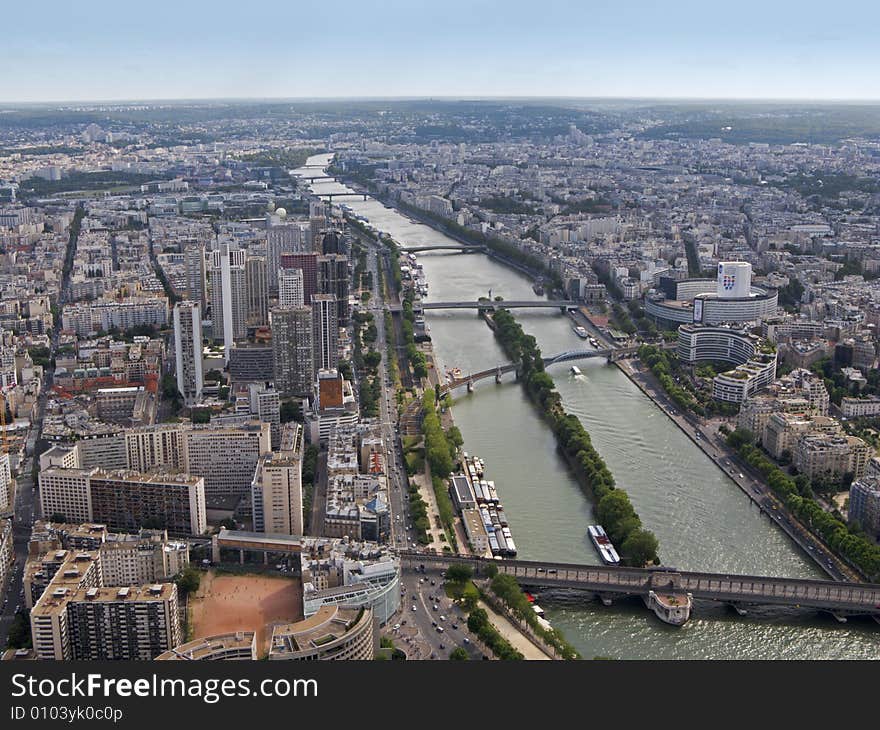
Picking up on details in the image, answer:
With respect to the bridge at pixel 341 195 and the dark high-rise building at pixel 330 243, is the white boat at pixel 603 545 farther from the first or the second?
the bridge at pixel 341 195

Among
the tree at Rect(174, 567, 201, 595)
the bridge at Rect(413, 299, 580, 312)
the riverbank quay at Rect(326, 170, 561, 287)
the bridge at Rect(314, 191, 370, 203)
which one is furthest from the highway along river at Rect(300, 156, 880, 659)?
the bridge at Rect(314, 191, 370, 203)

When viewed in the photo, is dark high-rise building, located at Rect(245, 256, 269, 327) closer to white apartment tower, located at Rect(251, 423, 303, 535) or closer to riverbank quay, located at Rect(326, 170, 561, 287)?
riverbank quay, located at Rect(326, 170, 561, 287)

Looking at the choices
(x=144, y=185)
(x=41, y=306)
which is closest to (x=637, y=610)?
(x=41, y=306)

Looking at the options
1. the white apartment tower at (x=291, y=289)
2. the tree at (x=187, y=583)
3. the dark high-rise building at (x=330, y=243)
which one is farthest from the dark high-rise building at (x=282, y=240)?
the tree at (x=187, y=583)

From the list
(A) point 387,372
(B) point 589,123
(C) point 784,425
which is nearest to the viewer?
(C) point 784,425

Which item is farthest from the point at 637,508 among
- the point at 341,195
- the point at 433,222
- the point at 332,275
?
the point at 341,195

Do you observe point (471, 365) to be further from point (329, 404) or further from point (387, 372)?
point (329, 404)

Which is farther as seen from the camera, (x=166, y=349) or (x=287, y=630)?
(x=166, y=349)
